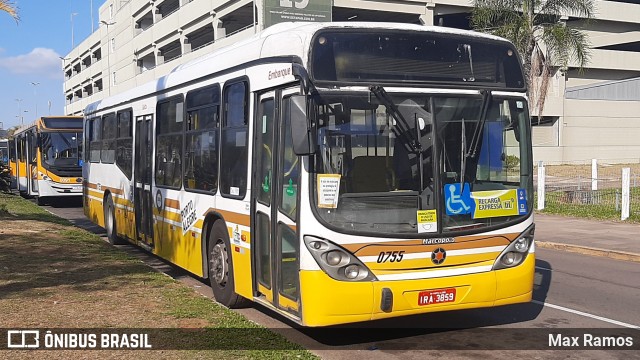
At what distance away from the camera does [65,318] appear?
7.79 m

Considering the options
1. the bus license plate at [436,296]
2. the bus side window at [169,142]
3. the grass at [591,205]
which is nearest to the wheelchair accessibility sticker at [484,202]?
the bus license plate at [436,296]

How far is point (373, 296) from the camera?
21.9 ft

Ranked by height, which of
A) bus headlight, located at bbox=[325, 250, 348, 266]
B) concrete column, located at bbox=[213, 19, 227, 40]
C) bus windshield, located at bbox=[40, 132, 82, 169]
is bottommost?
bus headlight, located at bbox=[325, 250, 348, 266]

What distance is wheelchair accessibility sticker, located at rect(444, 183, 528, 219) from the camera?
7074 millimetres

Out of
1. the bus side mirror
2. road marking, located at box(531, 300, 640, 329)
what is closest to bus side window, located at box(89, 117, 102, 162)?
the bus side mirror

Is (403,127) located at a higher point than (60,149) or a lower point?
higher

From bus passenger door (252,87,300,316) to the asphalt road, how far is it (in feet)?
2.05

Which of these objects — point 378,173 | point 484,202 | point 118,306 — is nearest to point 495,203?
point 484,202

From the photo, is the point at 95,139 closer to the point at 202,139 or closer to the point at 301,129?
the point at 202,139

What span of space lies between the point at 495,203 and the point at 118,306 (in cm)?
448

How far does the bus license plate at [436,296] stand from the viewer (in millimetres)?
6840

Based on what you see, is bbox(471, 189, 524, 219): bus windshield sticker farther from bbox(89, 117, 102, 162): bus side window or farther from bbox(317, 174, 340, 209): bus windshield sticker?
bbox(89, 117, 102, 162): bus side window

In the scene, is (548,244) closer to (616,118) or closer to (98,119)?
(98,119)

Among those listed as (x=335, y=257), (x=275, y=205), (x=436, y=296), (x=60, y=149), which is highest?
(x=60, y=149)
